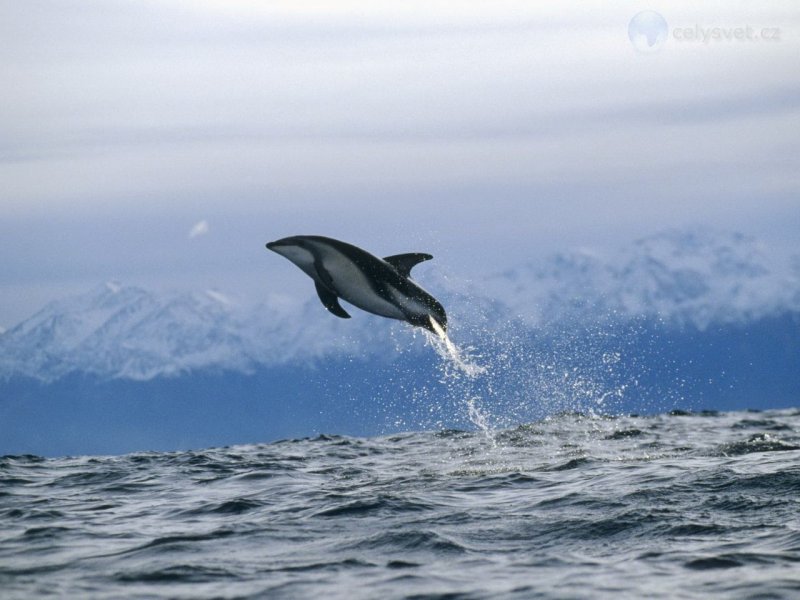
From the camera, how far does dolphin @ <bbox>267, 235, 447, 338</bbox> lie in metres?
15.6

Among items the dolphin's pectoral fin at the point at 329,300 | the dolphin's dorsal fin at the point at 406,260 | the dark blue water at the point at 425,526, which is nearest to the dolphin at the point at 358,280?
the dolphin's pectoral fin at the point at 329,300

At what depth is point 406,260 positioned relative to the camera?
1609 cm

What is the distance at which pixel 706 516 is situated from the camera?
14.2 metres

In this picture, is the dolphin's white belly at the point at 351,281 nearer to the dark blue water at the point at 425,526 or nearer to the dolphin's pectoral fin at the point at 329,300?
the dolphin's pectoral fin at the point at 329,300

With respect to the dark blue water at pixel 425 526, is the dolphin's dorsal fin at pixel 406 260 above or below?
above

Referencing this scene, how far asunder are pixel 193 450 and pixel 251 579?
17.6 meters

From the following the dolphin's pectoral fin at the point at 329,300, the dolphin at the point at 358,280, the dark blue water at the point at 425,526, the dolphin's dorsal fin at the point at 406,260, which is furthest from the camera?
the dolphin's dorsal fin at the point at 406,260

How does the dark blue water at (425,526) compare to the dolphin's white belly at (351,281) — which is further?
the dolphin's white belly at (351,281)

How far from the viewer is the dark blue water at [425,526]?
11133 mm

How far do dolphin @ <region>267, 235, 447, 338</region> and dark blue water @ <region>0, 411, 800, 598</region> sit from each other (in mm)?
2764

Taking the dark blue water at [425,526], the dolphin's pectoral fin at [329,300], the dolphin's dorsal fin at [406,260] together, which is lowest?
the dark blue water at [425,526]

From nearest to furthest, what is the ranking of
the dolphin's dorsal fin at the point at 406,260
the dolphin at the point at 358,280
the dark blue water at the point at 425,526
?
the dark blue water at the point at 425,526
the dolphin at the point at 358,280
the dolphin's dorsal fin at the point at 406,260

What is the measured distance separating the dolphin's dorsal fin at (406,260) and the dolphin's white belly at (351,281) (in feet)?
1.90

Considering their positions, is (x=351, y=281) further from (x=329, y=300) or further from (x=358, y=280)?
(x=329, y=300)
